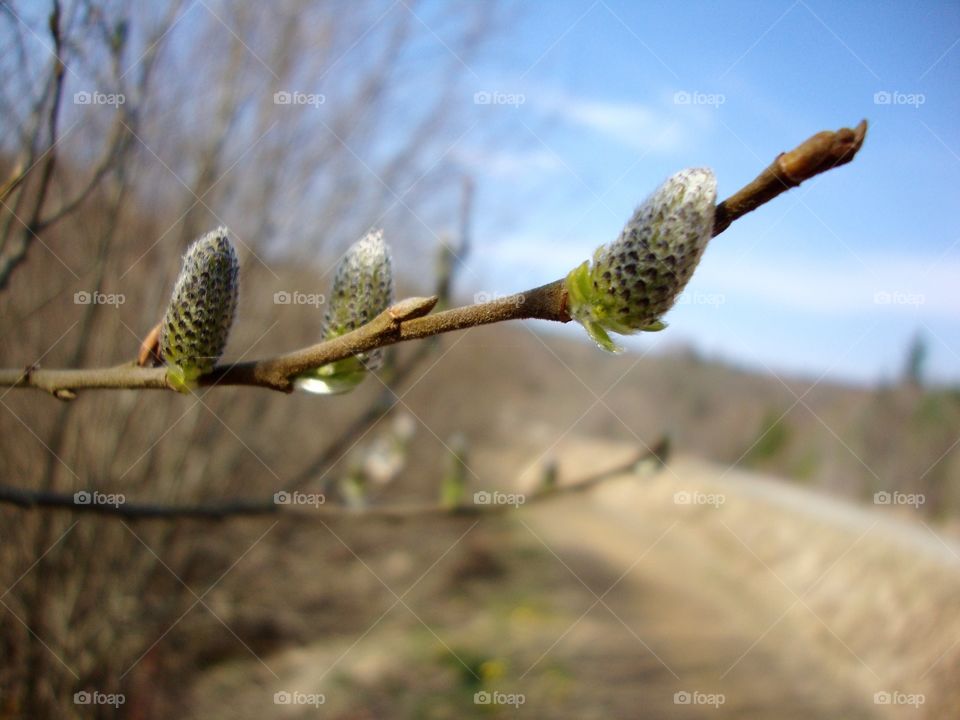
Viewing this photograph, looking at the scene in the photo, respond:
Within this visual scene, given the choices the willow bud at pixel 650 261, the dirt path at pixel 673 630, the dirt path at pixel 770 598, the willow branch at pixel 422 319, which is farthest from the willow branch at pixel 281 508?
the dirt path at pixel 770 598

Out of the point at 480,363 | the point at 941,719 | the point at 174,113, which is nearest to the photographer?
the point at 174,113

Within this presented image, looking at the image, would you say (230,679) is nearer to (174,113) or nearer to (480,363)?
(174,113)

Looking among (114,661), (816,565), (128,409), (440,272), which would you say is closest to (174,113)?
(128,409)

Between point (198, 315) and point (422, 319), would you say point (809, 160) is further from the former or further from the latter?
point (198, 315)

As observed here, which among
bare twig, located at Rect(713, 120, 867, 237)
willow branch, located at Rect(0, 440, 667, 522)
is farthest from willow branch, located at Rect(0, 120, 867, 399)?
willow branch, located at Rect(0, 440, 667, 522)

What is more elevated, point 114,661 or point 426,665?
point 114,661

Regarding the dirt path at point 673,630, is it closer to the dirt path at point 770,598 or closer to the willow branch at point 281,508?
the dirt path at point 770,598

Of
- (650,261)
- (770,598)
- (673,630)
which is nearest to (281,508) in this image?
(650,261)
